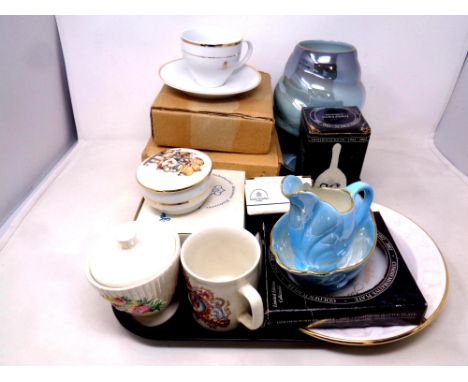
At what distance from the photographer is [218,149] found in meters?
0.77

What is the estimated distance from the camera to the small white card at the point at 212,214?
60 centimetres

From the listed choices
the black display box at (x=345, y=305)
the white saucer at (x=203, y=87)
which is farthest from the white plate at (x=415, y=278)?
the white saucer at (x=203, y=87)

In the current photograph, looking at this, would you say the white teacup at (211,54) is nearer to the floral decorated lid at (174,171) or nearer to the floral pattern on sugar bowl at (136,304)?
the floral decorated lid at (174,171)

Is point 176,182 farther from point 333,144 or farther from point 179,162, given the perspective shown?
point 333,144

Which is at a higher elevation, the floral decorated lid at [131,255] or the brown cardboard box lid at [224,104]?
the brown cardboard box lid at [224,104]

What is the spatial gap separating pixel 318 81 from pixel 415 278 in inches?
16.2

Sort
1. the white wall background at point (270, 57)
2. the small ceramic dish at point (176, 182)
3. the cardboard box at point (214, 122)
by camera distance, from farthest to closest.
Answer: the white wall background at point (270, 57) → the cardboard box at point (214, 122) → the small ceramic dish at point (176, 182)

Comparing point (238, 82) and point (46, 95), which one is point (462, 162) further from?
point (46, 95)

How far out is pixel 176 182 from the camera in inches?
23.4

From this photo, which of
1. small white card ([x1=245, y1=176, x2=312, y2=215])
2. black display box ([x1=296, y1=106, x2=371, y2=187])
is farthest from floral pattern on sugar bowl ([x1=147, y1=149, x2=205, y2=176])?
black display box ([x1=296, y1=106, x2=371, y2=187])

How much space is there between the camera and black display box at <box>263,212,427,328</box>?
1.55 ft

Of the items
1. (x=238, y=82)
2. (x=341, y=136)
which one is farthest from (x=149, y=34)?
(x=341, y=136)

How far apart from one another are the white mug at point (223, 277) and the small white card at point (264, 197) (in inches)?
4.2

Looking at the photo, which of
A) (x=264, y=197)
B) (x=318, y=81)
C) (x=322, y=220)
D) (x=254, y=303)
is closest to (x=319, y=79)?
(x=318, y=81)
